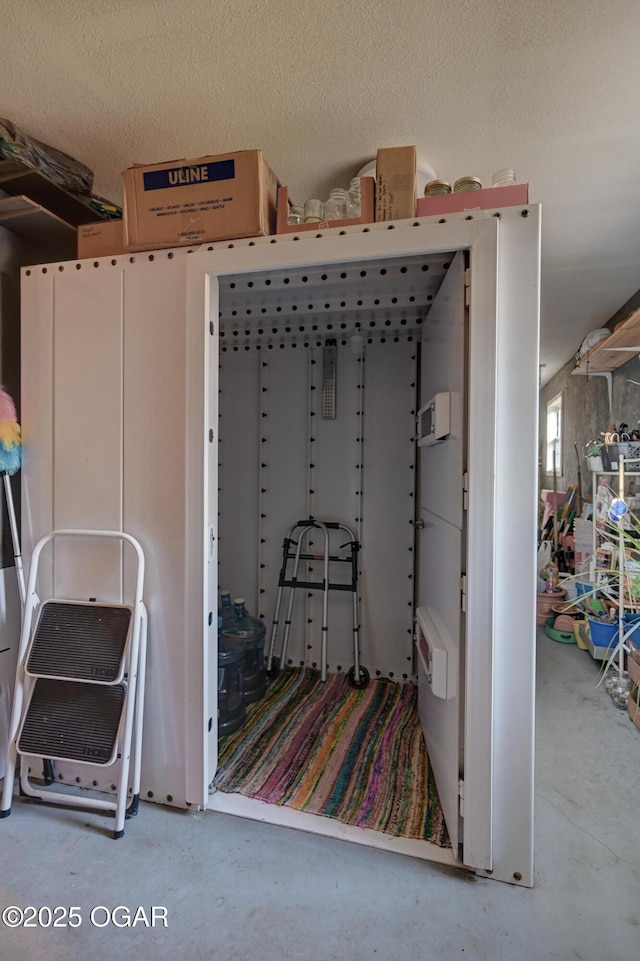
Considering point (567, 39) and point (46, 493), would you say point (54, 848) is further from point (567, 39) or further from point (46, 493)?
point (567, 39)

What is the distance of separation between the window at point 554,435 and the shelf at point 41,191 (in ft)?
18.3

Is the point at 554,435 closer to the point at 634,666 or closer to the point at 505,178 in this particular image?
the point at 634,666

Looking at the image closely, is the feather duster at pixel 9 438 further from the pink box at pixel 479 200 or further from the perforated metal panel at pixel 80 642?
the pink box at pixel 479 200

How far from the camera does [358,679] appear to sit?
8.65 feet

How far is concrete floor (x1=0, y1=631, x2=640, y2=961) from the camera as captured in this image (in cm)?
119

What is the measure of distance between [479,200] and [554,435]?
5.45 metres

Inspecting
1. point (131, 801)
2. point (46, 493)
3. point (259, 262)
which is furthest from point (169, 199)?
point (131, 801)

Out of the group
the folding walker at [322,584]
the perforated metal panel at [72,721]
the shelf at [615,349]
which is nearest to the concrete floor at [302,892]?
the perforated metal panel at [72,721]

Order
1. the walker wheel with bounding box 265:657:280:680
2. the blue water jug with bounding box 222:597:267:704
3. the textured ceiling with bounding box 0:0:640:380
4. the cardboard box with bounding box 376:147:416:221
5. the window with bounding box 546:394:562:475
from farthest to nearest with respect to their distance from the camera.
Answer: the window with bounding box 546:394:562:475 → the walker wheel with bounding box 265:657:280:680 → the blue water jug with bounding box 222:597:267:704 → the cardboard box with bounding box 376:147:416:221 → the textured ceiling with bounding box 0:0:640:380

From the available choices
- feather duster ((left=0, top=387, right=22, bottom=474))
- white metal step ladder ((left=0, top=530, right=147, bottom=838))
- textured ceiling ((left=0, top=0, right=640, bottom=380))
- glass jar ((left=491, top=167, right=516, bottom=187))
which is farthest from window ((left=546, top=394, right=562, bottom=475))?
feather duster ((left=0, top=387, right=22, bottom=474))

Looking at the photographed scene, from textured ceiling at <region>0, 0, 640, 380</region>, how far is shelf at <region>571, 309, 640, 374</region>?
0.84 m

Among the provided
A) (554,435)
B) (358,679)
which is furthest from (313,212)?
(554,435)

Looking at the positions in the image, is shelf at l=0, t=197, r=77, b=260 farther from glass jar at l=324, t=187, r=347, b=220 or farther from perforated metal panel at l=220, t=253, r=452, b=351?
glass jar at l=324, t=187, r=347, b=220

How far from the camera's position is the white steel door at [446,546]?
1.45 m
